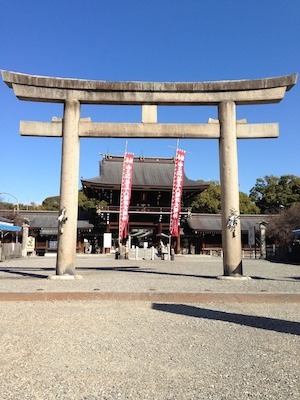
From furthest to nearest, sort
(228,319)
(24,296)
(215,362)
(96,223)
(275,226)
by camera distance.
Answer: (96,223)
(275,226)
(24,296)
(228,319)
(215,362)

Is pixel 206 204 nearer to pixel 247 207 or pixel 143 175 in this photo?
pixel 247 207

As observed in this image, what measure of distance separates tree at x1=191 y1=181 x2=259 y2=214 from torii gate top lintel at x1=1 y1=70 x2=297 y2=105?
36498mm

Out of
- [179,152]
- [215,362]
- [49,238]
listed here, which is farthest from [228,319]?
[49,238]

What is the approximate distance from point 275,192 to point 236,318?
48.3m

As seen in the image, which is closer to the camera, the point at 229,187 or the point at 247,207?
the point at 229,187

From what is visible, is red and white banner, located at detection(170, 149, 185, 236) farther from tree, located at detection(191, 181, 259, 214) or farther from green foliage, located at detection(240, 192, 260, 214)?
green foliage, located at detection(240, 192, 260, 214)

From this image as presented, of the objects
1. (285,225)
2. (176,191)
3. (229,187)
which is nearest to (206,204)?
(285,225)

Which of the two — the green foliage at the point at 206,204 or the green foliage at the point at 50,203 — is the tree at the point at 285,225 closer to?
the green foliage at the point at 206,204

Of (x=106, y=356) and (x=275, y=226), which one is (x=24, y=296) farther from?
(x=275, y=226)

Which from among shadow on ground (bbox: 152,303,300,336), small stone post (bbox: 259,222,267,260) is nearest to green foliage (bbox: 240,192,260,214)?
small stone post (bbox: 259,222,267,260)

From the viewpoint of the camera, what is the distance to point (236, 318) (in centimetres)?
517

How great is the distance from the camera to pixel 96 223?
110 ft

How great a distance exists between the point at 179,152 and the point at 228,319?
710 inches

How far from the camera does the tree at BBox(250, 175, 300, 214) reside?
47.9 metres
